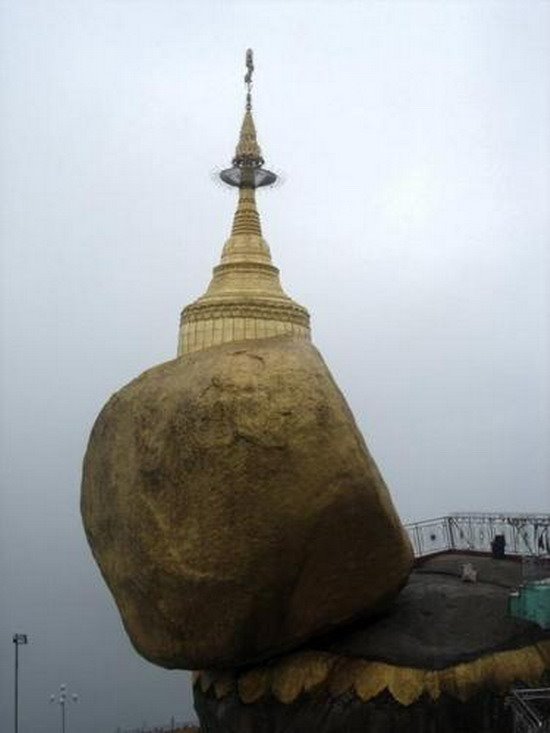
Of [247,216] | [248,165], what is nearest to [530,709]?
[247,216]

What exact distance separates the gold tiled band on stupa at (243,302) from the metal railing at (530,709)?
396 inches

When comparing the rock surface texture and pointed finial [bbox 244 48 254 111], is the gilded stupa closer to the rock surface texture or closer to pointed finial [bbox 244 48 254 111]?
the rock surface texture

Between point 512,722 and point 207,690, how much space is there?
4.67 m

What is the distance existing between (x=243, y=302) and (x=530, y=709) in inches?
466

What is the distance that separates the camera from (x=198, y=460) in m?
10.3

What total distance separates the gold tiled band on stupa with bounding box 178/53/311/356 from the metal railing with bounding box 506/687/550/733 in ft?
33.0

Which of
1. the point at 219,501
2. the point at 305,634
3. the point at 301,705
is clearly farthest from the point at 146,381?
the point at 301,705

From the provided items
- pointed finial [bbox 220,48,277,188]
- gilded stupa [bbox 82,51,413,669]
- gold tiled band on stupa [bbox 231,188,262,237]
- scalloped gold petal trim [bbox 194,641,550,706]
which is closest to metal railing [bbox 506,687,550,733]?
scalloped gold petal trim [bbox 194,641,550,706]

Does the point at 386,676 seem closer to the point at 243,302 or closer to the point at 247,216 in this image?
the point at 243,302

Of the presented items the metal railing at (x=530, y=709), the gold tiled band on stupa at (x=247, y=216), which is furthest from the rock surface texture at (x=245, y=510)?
the gold tiled band on stupa at (x=247, y=216)

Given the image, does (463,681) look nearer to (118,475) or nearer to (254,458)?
(254,458)

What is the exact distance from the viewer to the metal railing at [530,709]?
10.0m

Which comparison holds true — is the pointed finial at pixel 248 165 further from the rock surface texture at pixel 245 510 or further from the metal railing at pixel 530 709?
the metal railing at pixel 530 709

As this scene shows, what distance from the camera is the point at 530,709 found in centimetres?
1034
